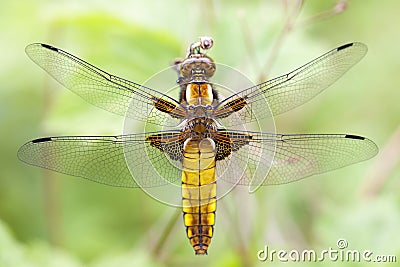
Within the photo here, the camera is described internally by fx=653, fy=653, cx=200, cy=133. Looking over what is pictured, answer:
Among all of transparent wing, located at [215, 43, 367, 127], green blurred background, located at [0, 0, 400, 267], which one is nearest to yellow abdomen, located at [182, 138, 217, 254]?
transparent wing, located at [215, 43, 367, 127]

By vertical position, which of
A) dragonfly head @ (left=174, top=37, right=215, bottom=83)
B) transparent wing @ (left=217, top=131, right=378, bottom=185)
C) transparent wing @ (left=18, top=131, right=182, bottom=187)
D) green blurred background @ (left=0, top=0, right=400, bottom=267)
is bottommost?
transparent wing @ (left=18, top=131, right=182, bottom=187)

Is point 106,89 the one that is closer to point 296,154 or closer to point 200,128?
point 200,128

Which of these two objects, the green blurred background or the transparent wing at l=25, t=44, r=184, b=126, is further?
the green blurred background

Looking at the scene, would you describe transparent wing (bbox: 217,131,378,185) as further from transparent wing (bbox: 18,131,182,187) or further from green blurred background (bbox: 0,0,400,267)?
green blurred background (bbox: 0,0,400,267)

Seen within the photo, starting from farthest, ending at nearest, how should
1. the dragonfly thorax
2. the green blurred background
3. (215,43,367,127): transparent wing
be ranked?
1. the green blurred background
2. (215,43,367,127): transparent wing
3. the dragonfly thorax

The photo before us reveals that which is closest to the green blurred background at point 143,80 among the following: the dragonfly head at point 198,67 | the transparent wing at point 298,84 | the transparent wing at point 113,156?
the transparent wing at point 298,84

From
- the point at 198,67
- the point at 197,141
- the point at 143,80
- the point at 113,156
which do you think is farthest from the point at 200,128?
the point at 143,80

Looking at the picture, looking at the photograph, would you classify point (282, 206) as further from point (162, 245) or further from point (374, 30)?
point (374, 30)
